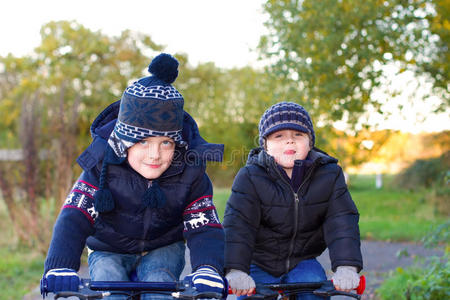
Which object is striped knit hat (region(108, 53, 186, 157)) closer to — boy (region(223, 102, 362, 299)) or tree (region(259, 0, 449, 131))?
boy (region(223, 102, 362, 299))

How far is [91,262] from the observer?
9.65ft

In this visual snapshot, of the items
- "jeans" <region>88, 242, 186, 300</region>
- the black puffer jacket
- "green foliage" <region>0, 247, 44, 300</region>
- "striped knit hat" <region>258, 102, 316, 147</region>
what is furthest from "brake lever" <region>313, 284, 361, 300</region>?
"green foliage" <region>0, 247, 44, 300</region>

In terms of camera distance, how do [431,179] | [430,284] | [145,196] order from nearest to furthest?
[145,196], [430,284], [431,179]

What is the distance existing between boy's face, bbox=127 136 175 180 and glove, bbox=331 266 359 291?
1.13 meters

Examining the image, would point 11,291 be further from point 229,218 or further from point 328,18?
point 328,18

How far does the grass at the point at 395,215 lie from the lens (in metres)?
8.72

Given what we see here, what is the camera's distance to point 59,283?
2316mm

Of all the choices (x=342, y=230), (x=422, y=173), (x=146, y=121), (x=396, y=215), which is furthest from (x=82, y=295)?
(x=422, y=173)

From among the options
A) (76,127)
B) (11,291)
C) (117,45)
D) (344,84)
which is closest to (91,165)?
(11,291)

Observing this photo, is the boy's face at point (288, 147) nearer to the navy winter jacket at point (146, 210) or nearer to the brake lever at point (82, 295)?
the navy winter jacket at point (146, 210)

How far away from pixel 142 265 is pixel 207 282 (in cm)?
63

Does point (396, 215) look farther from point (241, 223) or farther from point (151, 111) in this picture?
point (151, 111)

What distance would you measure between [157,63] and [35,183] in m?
4.80

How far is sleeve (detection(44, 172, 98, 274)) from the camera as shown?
2600 millimetres
